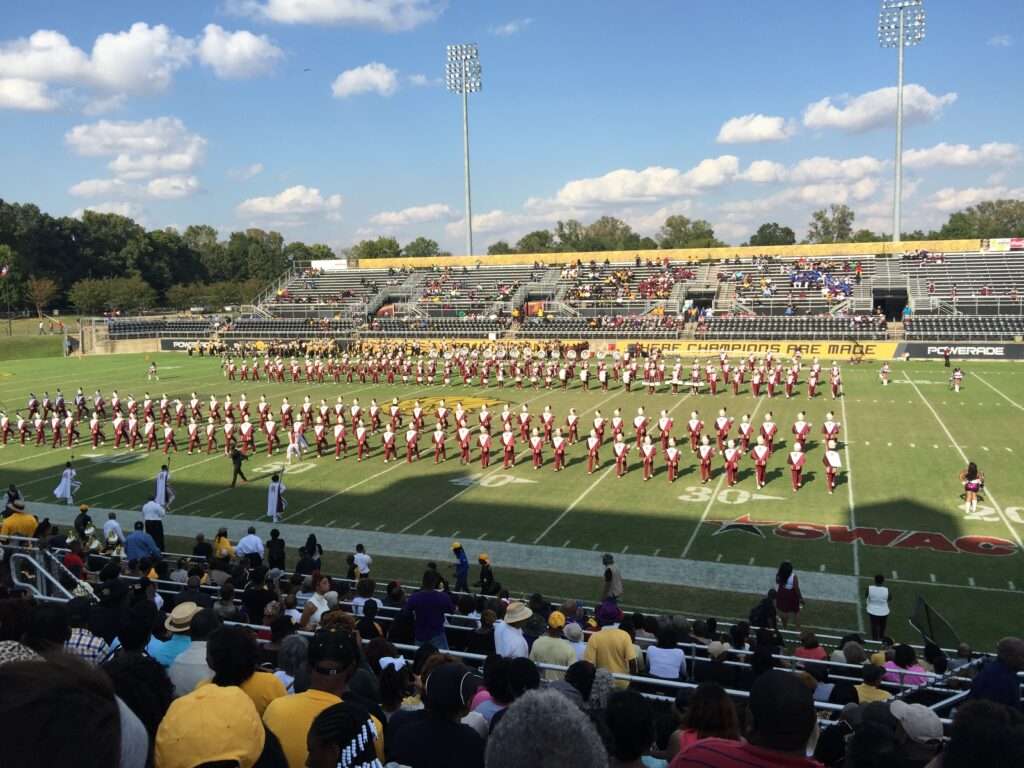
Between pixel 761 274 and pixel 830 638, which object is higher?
pixel 761 274

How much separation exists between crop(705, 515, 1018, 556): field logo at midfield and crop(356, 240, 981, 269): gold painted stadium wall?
41.0 meters

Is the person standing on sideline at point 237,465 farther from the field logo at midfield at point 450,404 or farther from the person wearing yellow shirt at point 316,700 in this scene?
the person wearing yellow shirt at point 316,700

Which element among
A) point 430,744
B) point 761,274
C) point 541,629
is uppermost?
point 761,274

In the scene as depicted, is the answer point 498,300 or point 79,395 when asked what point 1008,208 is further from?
point 79,395

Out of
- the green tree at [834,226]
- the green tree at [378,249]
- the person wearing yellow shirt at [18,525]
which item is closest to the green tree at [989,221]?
the green tree at [834,226]

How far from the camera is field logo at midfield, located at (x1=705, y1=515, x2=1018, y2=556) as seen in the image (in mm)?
12008

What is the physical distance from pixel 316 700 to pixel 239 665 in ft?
1.37

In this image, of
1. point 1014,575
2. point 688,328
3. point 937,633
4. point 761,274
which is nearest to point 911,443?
point 1014,575

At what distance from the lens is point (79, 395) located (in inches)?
966

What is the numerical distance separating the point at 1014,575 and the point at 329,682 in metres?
10.5

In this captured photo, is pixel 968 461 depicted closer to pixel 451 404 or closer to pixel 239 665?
pixel 451 404

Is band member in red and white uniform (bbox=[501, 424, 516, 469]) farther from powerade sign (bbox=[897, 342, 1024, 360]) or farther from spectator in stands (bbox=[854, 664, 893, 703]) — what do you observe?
powerade sign (bbox=[897, 342, 1024, 360])

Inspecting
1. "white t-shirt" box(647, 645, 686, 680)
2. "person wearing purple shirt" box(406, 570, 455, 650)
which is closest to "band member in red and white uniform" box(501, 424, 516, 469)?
"person wearing purple shirt" box(406, 570, 455, 650)

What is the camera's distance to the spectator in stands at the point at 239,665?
346 centimetres
